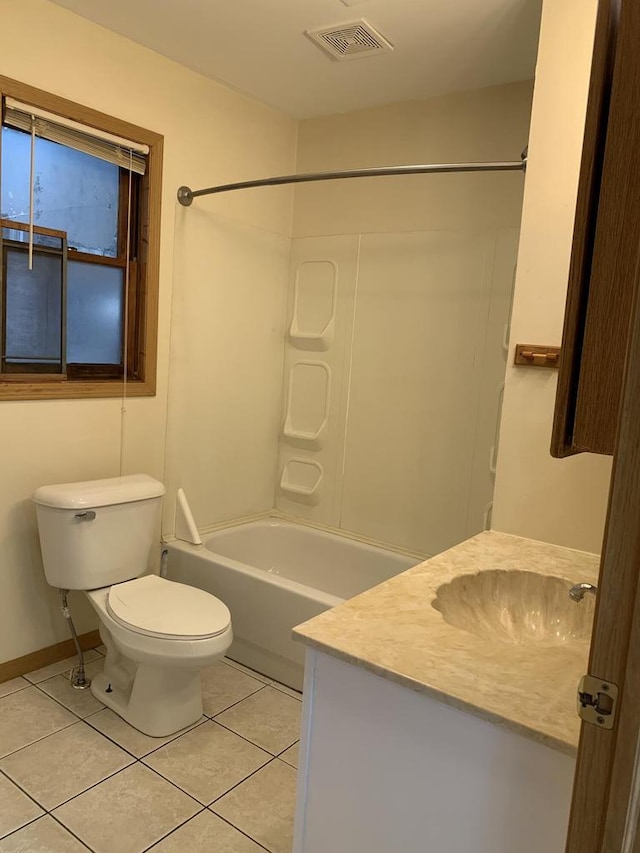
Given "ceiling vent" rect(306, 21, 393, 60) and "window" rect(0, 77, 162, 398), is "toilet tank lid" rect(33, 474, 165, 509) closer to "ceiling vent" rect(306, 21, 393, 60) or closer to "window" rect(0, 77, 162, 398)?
"window" rect(0, 77, 162, 398)

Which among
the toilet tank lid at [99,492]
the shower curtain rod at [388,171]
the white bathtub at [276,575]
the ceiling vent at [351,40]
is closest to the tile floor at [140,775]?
the white bathtub at [276,575]

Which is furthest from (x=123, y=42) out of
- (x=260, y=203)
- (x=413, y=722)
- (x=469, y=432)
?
(x=413, y=722)

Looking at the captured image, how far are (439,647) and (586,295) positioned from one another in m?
0.66

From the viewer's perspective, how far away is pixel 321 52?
7.98ft

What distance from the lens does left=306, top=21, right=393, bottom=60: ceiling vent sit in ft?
7.33

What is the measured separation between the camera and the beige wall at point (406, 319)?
2.71 m

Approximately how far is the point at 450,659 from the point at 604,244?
27.6 inches

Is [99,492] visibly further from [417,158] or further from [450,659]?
[417,158]

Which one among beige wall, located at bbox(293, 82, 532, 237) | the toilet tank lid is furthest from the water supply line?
beige wall, located at bbox(293, 82, 532, 237)

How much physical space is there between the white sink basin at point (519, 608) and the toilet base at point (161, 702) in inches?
45.5

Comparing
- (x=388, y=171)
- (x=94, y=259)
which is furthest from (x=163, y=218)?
(x=388, y=171)

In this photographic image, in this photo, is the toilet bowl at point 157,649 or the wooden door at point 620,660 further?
the toilet bowl at point 157,649

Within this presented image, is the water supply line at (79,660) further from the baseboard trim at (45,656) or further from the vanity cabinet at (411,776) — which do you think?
the vanity cabinet at (411,776)

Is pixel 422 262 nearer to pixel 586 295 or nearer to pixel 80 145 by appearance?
pixel 80 145
